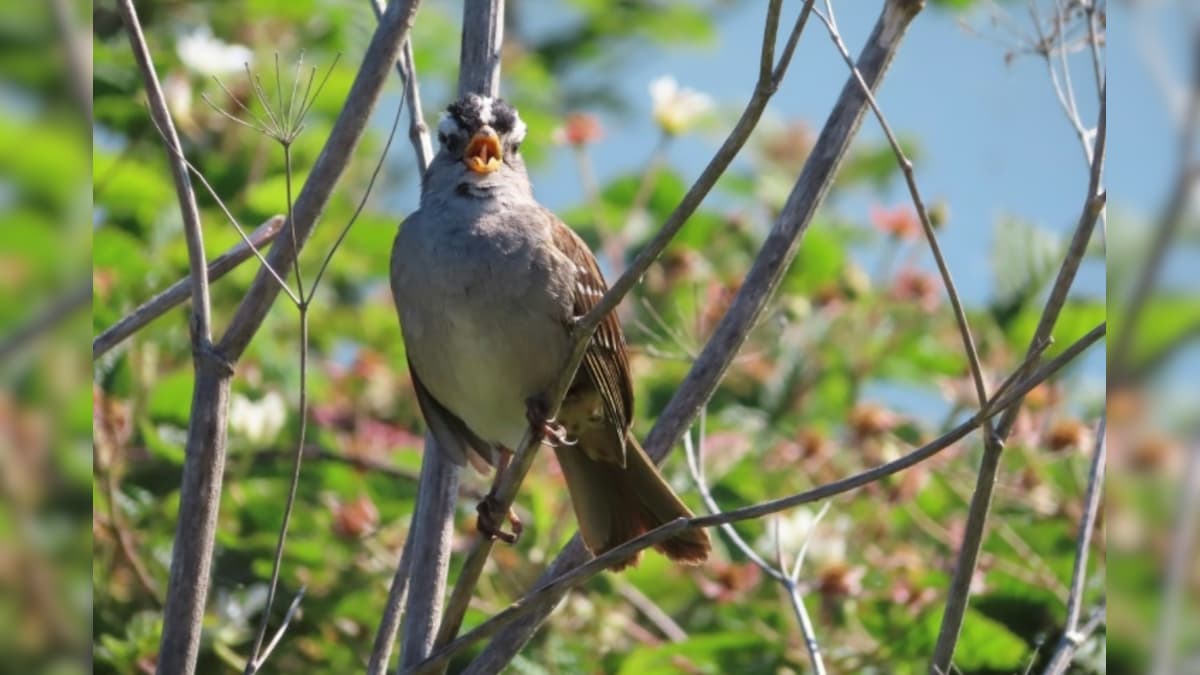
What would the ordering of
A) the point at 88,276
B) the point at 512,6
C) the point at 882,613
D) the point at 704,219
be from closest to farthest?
1. the point at 88,276
2. the point at 882,613
3. the point at 704,219
4. the point at 512,6

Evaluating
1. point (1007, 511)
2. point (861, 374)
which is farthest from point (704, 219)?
point (1007, 511)

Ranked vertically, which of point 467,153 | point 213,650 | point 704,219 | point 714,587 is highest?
point 704,219

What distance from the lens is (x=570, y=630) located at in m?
3.76

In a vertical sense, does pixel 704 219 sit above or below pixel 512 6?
below

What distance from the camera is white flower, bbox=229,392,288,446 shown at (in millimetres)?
3738

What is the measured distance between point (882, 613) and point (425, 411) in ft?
3.88

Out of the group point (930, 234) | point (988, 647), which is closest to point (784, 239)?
point (930, 234)

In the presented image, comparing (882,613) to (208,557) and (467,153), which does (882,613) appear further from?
(208,557)

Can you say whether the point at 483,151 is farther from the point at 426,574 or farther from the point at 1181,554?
the point at 1181,554

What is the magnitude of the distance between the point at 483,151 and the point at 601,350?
47 centimetres

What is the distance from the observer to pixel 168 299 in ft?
8.64

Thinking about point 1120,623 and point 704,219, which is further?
point 704,219

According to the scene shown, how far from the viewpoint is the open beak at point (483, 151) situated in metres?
3.20

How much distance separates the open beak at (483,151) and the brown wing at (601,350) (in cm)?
16
